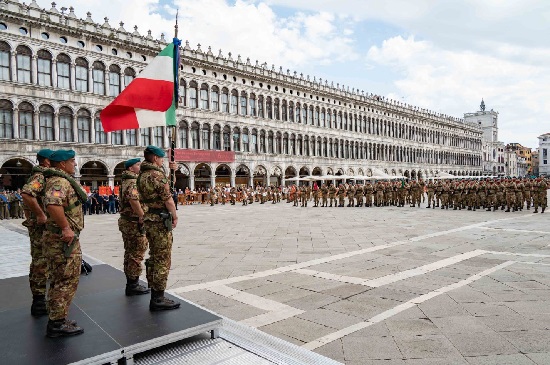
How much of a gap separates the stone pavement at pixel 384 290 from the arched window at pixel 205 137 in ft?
82.8

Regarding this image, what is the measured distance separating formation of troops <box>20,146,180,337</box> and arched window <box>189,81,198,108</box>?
100.0ft

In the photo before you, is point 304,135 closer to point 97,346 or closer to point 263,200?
point 263,200

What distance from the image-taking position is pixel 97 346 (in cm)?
338

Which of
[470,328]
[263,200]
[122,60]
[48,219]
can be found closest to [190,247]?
[48,219]

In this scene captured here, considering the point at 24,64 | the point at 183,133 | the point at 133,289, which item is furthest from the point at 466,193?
the point at 24,64

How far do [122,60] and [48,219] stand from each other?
30.0 m

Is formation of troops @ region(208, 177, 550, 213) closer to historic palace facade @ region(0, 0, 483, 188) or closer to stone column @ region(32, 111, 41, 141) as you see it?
historic palace facade @ region(0, 0, 483, 188)

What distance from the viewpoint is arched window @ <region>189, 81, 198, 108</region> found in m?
34.6

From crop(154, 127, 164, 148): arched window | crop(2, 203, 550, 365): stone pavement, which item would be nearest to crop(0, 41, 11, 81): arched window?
crop(154, 127, 164, 148): arched window

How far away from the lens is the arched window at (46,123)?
26266 millimetres

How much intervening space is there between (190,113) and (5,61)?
1358 cm

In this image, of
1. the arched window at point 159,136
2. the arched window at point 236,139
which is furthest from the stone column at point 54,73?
the arched window at point 236,139

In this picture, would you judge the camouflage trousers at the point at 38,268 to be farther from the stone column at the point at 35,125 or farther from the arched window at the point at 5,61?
the arched window at the point at 5,61

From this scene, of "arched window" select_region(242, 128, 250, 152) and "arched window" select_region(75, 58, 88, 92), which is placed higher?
"arched window" select_region(75, 58, 88, 92)
